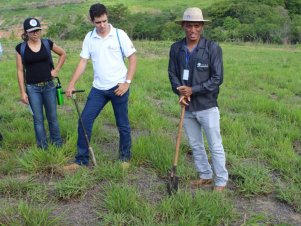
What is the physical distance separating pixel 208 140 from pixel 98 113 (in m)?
1.45

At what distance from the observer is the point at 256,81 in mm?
11781

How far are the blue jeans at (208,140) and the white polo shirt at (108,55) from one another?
3.27 ft

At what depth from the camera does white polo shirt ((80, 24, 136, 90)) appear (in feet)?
15.1

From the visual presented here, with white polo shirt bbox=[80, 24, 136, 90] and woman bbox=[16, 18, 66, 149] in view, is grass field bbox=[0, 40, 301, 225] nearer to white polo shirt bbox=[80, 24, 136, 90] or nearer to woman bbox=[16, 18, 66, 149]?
woman bbox=[16, 18, 66, 149]

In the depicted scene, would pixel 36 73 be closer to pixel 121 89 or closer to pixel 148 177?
pixel 121 89

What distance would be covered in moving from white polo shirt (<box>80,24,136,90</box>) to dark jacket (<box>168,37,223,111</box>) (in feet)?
2.33

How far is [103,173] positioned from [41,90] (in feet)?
4.74

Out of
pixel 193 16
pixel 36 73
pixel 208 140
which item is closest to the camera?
pixel 193 16

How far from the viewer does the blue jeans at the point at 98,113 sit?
477 centimetres

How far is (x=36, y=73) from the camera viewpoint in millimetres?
5086

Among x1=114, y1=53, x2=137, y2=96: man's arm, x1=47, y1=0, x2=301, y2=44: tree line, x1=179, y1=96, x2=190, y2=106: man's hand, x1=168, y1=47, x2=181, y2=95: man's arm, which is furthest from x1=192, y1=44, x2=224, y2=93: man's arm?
x1=47, y1=0, x2=301, y2=44: tree line

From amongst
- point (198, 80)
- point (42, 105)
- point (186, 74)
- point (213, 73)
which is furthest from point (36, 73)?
point (213, 73)

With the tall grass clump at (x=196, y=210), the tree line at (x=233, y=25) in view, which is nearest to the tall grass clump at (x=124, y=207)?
the tall grass clump at (x=196, y=210)

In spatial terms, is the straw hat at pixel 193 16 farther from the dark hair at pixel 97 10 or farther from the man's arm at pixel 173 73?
the dark hair at pixel 97 10
